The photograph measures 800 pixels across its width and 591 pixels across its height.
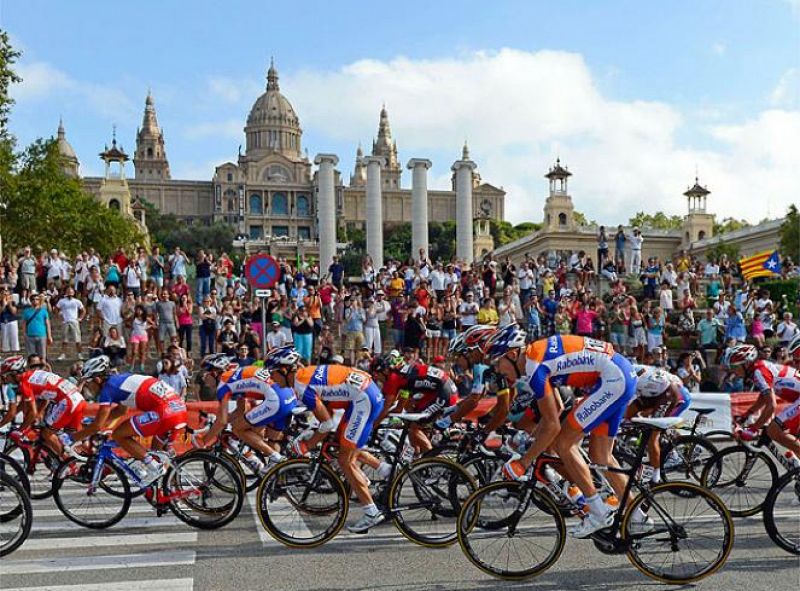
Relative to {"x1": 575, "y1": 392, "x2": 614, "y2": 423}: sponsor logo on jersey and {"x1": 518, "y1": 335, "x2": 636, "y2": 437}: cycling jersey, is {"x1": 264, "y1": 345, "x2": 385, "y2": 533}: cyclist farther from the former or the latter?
{"x1": 575, "y1": 392, "x2": 614, "y2": 423}: sponsor logo on jersey

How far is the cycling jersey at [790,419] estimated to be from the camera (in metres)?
9.26

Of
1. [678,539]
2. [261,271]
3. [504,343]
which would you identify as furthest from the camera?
A: [261,271]

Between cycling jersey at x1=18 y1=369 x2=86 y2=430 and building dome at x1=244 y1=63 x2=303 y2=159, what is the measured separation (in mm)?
182993

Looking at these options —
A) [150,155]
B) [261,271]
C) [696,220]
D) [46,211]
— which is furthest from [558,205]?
[150,155]

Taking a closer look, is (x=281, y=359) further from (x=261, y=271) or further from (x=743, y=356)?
(x=261, y=271)

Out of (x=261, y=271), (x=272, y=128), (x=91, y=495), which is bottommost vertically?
(x=91, y=495)

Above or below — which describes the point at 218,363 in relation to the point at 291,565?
above

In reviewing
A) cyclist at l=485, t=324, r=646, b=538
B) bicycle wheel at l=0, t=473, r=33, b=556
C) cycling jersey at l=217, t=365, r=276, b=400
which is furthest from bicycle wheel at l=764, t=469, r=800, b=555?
bicycle wheel at l=0, t=473, r=33, b=556

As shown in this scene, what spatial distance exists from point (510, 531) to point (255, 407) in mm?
3774

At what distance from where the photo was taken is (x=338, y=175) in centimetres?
18262

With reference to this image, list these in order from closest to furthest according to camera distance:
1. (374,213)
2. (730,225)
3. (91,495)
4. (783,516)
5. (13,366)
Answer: (783,516) < (91,495) < (13,366) < (374,213) < (730,225)

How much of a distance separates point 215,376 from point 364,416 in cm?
343

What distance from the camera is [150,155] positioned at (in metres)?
194

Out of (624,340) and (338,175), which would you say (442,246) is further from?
(624,340)
